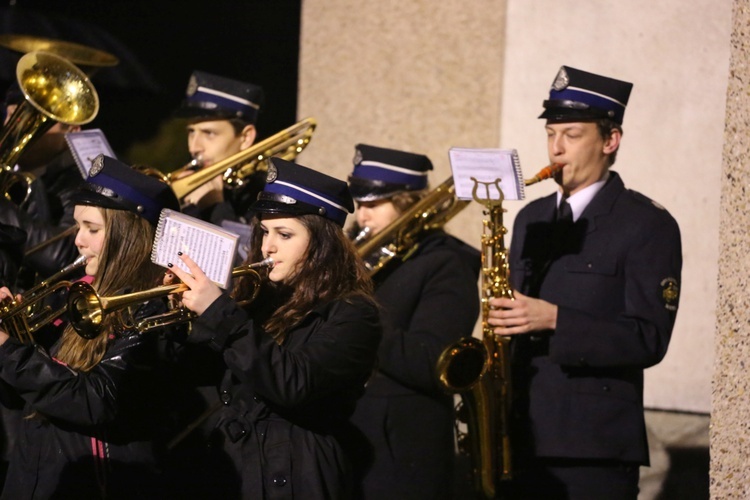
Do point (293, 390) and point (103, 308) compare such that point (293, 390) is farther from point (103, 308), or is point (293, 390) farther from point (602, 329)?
point (602, 329)

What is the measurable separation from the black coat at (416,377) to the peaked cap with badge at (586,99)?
89 centimetres

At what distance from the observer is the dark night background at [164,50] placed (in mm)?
9031

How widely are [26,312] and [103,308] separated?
2.84ft

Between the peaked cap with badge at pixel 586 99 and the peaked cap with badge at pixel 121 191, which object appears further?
the peaked cap with badge at pixel 586 99

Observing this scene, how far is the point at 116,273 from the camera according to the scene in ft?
13.7

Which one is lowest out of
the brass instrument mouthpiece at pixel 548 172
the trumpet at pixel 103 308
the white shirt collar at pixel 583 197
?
the trumpet at pixel 103 308

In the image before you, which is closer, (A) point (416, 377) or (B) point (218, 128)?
(A) point (416, 377)

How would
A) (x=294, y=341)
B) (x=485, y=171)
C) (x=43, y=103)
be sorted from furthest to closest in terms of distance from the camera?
(x=43, y=103) → (x=485, y=171) → (x=294, y=341)

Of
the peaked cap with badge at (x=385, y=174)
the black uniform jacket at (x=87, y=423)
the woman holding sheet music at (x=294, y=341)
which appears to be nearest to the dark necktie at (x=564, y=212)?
the peaked cap with badge at (x=385, y=174)

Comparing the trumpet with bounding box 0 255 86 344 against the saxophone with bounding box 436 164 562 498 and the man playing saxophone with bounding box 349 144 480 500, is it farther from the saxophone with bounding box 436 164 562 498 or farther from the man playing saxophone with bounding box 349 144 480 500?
the saxophone with bounding box 436 164 562 498

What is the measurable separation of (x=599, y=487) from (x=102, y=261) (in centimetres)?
209

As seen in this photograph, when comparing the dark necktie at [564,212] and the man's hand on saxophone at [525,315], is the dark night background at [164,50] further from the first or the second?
the man's hand on saxophone at [525,315]

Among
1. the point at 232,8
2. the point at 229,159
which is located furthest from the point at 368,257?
the point at 232,8

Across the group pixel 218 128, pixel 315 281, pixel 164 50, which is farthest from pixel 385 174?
pixel 164 50
